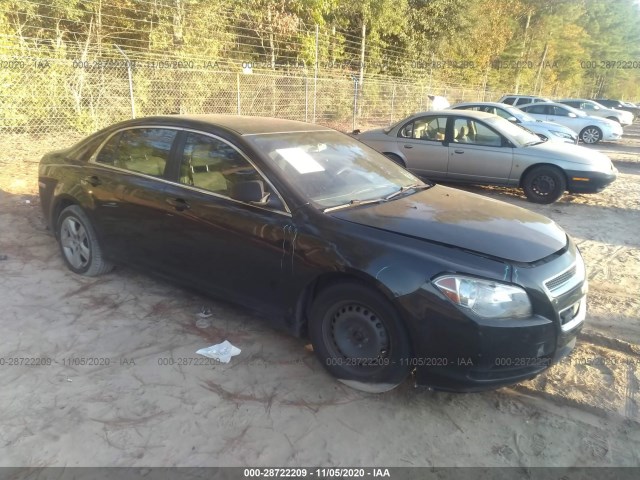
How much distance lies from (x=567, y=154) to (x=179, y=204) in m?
6.64

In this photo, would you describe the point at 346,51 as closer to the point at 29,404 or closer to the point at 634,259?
the point at 634,259

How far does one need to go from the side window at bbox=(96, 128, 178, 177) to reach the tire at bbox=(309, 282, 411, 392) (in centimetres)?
185

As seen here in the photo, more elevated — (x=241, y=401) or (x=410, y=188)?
(x=410, y=188)

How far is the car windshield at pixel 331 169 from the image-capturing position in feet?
10.8

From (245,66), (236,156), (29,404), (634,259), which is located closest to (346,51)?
(245,66)

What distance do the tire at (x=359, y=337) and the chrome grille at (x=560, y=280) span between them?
0.86 metres

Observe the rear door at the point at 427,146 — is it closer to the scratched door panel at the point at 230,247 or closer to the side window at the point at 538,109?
the scratched door panel at the point at 230,247

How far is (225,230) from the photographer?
337 centimetres

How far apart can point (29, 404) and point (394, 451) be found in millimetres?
2140

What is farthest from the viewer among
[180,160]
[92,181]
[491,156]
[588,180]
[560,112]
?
[560,112]

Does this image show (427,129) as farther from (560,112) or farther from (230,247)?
(560,112)

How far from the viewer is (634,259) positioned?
5.47 m

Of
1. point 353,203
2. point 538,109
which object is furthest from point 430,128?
point 538,109

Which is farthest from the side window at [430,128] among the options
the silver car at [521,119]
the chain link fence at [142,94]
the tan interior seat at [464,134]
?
the chain link fence at [142,94]
